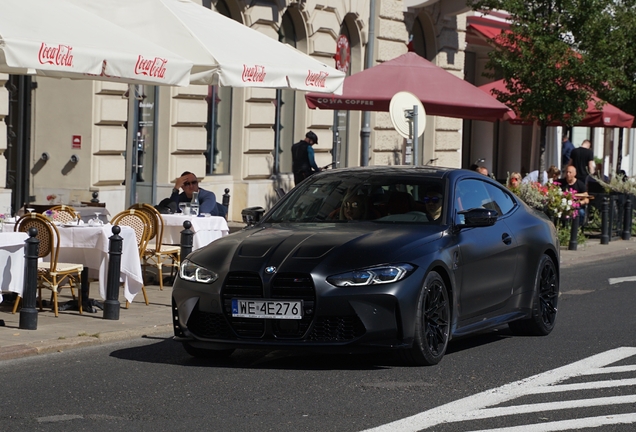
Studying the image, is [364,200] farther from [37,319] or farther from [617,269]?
[617,269]

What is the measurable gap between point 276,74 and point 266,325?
20.5 feet

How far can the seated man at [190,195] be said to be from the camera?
15102 mm

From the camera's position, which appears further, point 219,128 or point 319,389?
point 219,128

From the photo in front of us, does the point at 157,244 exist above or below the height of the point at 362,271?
below

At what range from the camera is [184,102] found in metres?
21.6

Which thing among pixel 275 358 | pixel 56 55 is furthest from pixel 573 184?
pixel 275 358

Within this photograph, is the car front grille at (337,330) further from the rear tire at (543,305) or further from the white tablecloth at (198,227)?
the white tablecloth at (198,227)

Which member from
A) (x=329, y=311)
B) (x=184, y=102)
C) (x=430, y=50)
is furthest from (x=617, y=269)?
(x=430, y=50)

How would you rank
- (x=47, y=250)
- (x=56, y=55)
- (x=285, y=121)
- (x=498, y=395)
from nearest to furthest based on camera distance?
(x=498, y=395)
(x=56, y=55)
(x=47, y=250)
(x=285, y=121)

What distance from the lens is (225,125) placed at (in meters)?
23.8

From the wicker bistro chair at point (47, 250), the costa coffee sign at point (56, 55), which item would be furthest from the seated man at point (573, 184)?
the costa coffee sign at point (56, 55)

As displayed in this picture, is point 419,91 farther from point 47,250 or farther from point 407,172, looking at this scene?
point 407,172

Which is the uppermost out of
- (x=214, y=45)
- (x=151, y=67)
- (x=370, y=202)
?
(x=214, y=45)

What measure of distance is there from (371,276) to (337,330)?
424 mm
